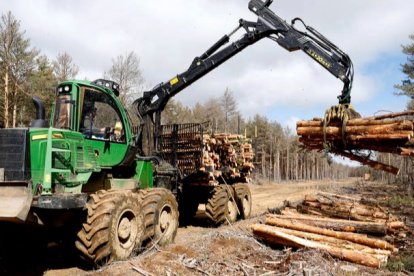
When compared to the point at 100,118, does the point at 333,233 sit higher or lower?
lower

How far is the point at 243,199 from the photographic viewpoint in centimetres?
1384

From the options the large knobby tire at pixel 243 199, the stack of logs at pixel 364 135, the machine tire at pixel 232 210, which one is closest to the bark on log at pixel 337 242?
the stack of logs at pixel 364 135

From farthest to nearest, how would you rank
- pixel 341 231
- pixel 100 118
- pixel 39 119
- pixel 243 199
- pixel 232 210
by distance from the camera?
pixel 243 199 → pixel 232 210 → pixel 341 231 → pixel 100 118 → pixel 39 119

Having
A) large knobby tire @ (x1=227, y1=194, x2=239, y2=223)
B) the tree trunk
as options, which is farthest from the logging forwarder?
the tree trunk

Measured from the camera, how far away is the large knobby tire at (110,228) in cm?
642

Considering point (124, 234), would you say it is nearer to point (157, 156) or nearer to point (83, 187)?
point (83, 187)

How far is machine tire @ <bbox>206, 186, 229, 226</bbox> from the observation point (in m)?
11.9

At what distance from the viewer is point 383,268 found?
6898 millimetres

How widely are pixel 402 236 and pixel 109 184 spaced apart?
6.44 m

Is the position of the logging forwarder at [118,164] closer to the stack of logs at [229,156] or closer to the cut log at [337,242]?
the stack of logs at [229,156]

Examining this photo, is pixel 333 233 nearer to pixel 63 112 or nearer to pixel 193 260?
pixel 193 260

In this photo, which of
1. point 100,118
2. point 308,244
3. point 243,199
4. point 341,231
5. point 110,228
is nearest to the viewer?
point 110,228

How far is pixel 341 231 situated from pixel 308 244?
96 cm

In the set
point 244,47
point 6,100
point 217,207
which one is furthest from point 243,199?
point 6,100
